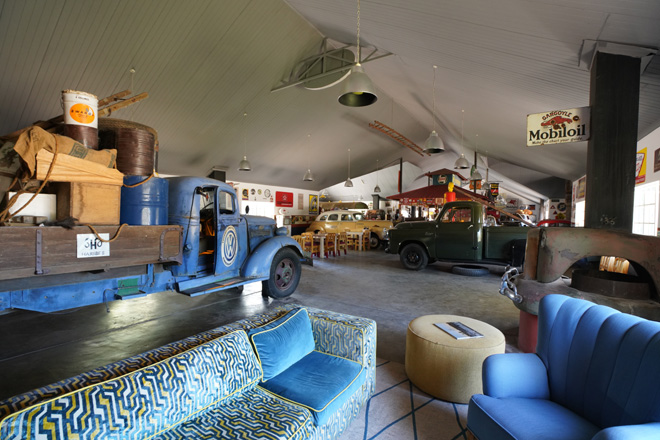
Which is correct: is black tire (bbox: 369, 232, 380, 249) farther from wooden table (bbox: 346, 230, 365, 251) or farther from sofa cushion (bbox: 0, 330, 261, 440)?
sofa cushion (bbox: 0, 330, 261, 440)

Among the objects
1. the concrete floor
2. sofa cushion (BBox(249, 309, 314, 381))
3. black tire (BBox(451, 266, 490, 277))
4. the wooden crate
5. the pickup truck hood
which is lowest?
the concrete floor

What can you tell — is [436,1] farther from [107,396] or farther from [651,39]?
[107,396]

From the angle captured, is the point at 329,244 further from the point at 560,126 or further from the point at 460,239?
the point at 560,126

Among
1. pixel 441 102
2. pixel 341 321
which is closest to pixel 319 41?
pixel 441 102

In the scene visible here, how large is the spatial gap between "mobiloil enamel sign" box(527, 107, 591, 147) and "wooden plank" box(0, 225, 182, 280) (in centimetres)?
Answer: 443

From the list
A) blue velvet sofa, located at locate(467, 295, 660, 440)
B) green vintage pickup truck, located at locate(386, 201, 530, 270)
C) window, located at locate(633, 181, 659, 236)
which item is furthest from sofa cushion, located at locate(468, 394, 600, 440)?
green vintage pickup truck, located at locate(386, 201, 530, 270)

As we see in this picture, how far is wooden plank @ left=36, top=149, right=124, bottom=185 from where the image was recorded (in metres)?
2.35

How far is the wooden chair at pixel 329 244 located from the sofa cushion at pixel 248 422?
8.69 meters

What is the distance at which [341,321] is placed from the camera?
90.3 inches

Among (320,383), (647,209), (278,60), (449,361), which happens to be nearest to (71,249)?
(320,383)

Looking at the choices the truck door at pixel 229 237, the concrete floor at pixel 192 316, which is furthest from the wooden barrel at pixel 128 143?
the concrete floor at pixel 192 316

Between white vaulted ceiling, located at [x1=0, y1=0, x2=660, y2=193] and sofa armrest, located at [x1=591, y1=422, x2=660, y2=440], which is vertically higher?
white vaulted ceiling, located at [x1=0, y1=0, x2=660, y2=193]

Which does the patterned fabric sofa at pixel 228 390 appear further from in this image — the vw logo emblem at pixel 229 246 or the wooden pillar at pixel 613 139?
the wooden pillar at pixel 613 139

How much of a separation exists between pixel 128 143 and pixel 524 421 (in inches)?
149
